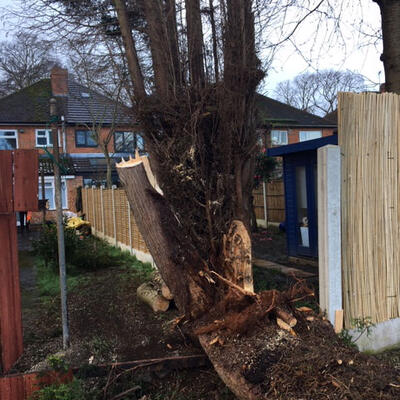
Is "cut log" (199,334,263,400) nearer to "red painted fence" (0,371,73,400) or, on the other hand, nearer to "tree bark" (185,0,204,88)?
"red painted fence" (0,371,73,400)

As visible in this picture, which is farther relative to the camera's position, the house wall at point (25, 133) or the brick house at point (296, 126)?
the brick house at point (296, 126)

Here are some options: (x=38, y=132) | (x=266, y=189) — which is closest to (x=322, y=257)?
(x=266, y=189)

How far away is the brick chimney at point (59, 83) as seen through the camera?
25516mm

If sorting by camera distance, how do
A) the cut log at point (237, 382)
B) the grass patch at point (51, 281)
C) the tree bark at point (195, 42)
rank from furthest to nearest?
the grass patch at point (51, 281)
the tree bark at point (195, 42)
the cut log at point (237, 382)

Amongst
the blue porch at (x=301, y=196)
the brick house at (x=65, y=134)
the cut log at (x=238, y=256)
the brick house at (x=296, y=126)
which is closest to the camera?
the cut log at (x=238, y=256)

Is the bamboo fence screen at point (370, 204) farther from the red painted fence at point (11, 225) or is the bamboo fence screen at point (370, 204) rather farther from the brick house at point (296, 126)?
the brick house at point (296, 126)

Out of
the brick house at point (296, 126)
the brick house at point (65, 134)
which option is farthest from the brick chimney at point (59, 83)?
the brick house at point (296, 126)

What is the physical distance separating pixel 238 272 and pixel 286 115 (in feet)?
88.5

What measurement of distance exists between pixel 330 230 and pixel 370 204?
61cm

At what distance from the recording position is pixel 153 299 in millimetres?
5844

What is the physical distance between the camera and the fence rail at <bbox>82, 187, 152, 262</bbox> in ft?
32.2

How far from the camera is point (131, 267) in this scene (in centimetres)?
908

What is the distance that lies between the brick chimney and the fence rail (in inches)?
490

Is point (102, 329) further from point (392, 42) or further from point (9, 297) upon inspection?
point (392, 42)
